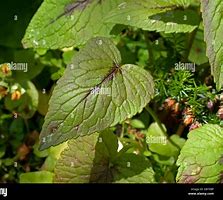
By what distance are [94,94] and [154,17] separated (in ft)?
0.75

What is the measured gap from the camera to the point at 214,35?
101 cm

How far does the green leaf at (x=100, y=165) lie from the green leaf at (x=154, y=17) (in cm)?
26

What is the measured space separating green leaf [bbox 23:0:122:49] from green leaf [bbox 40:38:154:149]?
0.32 ft

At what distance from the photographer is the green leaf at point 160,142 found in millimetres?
1365

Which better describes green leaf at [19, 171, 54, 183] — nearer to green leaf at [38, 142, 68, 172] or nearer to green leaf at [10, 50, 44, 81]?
green leaf at [38, 142, 68, 172]

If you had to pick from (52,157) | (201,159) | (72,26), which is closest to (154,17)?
(72,26)

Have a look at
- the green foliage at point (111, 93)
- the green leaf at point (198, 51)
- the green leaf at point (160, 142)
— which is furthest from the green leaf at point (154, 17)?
the green leaf at point (160, 142)

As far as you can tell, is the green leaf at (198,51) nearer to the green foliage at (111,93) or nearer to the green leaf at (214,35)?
the green foliage at (111,93)

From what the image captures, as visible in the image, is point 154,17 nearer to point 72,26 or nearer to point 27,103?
point 72,26
